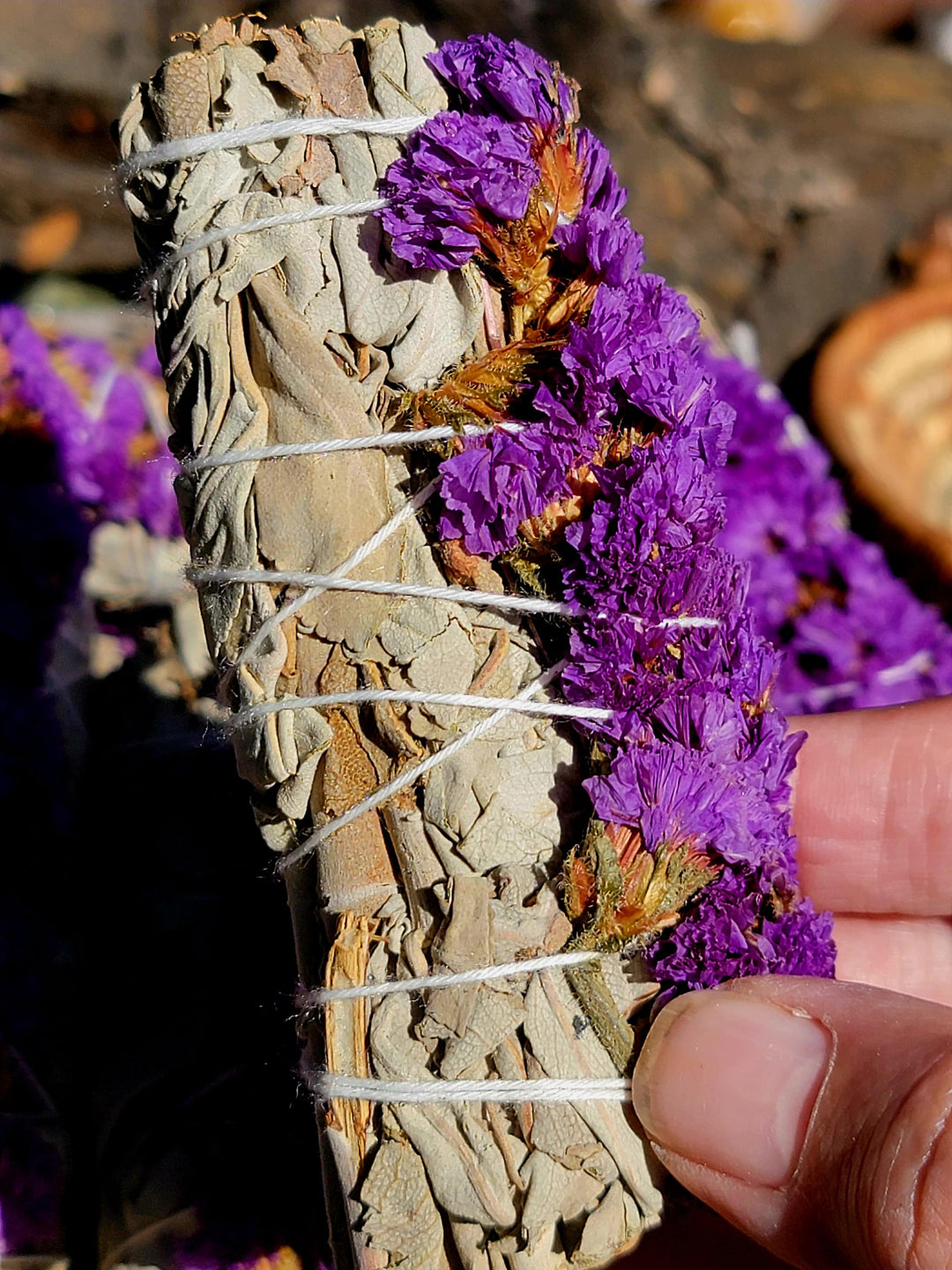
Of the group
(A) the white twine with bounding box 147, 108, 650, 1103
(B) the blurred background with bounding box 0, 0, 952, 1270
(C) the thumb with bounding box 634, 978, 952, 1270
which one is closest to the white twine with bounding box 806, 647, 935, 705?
(B) the blurred background with bounding box 0, 0, 952, 1270

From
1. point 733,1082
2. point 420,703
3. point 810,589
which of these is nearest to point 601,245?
point 420,703

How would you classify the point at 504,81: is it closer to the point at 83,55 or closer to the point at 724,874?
the point at 724,874

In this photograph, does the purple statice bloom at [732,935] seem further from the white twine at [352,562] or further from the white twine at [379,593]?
the white twine at [352,562]

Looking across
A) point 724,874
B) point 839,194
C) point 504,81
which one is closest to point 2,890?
point 724,874

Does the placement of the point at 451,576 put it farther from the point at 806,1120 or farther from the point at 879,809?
the point at 879,809

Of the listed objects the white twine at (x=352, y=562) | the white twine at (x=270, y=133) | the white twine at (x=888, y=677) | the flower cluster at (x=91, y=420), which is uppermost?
the white twine at (x=270, y=133)

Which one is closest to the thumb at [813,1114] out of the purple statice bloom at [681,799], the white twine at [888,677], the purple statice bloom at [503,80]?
the purple statice bloom at [681,799]
